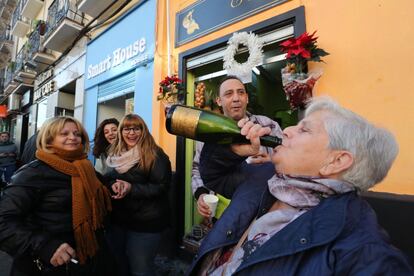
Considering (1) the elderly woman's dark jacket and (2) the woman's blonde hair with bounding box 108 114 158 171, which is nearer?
(1) the elderly woman's dark jacket

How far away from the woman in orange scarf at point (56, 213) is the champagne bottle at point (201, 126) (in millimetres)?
1027

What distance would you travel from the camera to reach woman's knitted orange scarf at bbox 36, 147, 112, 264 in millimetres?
1757

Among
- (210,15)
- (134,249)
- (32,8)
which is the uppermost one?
(32,8)

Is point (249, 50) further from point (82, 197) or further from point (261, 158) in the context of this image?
point (82, 197)

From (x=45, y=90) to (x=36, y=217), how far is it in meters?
10.2

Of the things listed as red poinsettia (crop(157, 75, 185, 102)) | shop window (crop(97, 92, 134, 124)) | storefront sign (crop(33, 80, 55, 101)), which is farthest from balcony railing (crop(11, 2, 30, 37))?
red poinsettia (crop(157, 75, 185, 102))

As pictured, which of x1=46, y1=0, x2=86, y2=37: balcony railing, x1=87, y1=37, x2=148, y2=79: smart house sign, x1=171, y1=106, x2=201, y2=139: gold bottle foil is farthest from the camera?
x1=46, y1=0, x2=86, y2=37: balcony railing

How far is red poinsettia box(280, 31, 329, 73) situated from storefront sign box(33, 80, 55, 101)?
9376 mm

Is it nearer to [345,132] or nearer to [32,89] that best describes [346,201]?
[345,132]

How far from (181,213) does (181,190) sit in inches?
13.9

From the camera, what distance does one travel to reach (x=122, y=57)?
5.41m

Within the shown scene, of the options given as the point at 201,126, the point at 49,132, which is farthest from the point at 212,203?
the point at 49,132

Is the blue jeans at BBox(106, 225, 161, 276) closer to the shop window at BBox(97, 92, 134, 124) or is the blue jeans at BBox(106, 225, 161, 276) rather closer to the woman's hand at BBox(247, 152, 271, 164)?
the woman's hand at BBox(247, 152, 271, 164)

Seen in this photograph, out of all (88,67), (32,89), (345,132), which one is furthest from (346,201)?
(32,89)
